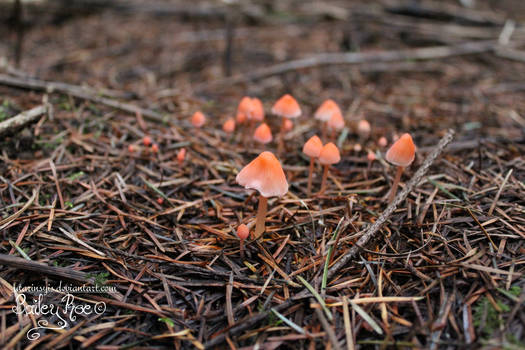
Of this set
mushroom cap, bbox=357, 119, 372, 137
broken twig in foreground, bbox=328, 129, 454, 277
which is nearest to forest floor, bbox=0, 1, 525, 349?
broken twig in foreground, bbox=328, 129, 454, 277

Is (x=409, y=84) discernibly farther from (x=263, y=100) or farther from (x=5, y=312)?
(x=5, y=312)

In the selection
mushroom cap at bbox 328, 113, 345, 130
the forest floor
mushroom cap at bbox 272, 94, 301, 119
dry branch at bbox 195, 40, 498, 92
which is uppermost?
dry branch at bbox 195, 40, 498, 92

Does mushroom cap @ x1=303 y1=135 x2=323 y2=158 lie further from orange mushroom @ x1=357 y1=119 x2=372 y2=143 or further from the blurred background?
the blurred background

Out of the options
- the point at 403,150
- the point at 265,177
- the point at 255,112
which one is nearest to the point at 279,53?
the point at 255,112

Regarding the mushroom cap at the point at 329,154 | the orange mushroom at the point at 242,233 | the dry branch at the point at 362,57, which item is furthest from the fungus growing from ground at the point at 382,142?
the dry branch at the point at 362,57

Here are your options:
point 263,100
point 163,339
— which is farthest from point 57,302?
point 263,100

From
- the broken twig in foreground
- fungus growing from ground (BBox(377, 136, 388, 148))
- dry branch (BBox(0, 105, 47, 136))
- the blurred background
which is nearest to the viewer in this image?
the broken twig in foreground
